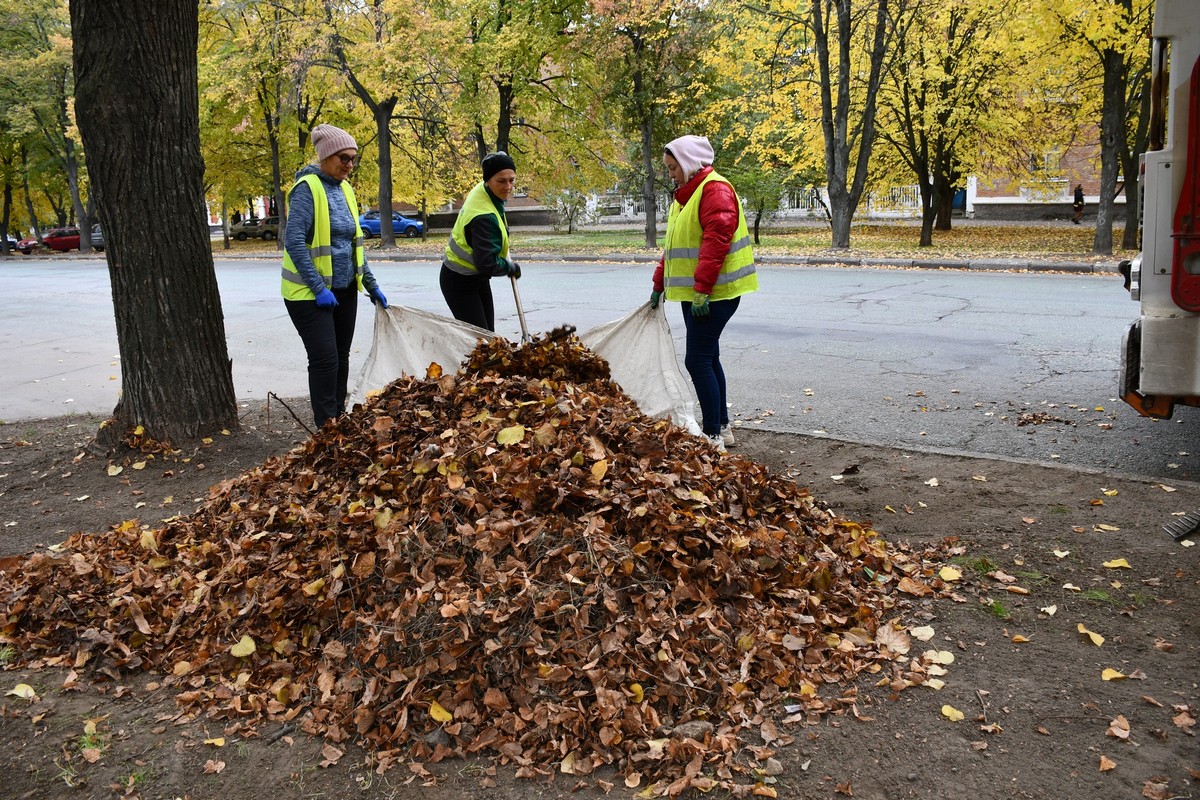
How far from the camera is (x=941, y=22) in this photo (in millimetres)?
23266

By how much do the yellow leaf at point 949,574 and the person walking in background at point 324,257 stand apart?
3.45 m

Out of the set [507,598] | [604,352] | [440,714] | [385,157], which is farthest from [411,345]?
[385,157]

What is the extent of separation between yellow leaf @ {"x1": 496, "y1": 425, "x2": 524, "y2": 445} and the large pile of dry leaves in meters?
0.01

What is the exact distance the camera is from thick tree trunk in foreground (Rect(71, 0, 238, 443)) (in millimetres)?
5457

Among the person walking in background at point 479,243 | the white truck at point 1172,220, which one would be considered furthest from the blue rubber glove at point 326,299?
the white truck at point 1172,220

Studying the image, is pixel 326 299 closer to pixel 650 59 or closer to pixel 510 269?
pixel 510 269

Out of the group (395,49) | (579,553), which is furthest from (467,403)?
(395,49)

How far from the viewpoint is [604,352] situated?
5641 mm

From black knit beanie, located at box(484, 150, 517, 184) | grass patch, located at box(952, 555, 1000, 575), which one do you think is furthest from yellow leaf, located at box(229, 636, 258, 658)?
black knit beanie, located at box(484, 150, 517, 184)

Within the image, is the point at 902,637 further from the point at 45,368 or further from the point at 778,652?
the point at 45,368

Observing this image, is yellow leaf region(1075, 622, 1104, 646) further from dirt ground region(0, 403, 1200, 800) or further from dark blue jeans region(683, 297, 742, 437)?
dark blue jeans region(683, 297, 742, 437)

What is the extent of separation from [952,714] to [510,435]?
1891 mm

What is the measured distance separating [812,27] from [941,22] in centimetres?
543

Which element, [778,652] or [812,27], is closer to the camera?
[778,652]
